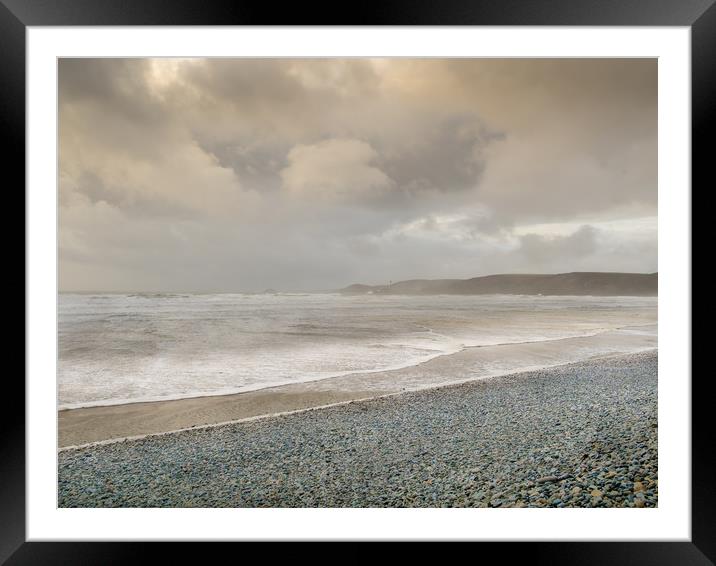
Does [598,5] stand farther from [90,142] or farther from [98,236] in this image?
[98,236]

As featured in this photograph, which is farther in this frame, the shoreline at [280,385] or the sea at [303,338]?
the sea at [303,338]

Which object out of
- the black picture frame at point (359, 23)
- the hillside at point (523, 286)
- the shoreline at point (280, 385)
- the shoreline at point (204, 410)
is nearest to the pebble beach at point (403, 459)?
the shoreline at point (204, 410)

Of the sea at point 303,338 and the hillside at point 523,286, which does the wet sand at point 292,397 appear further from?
the hillside at point 523,286

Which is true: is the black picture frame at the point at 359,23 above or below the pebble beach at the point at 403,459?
above

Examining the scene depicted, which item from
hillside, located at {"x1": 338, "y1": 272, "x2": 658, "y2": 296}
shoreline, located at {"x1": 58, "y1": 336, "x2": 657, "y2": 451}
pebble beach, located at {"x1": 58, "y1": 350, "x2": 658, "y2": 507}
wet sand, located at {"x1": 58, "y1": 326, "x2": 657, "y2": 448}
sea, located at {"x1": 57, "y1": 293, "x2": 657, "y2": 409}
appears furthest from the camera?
hillside, located at {"x1": 338, "y1": 272, "x2": 658, "y2": 296}

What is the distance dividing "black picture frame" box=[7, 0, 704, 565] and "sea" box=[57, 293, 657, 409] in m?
2.57

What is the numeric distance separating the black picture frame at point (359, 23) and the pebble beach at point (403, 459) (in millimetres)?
367

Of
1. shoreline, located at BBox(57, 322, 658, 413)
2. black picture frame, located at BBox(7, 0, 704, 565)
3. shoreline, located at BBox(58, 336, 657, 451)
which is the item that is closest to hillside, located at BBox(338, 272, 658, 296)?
shoreline, located at BBox(57, 322, 658, 413)

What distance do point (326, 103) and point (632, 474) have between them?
17.9ft

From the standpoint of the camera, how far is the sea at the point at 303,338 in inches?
170

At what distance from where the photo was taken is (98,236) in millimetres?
7359

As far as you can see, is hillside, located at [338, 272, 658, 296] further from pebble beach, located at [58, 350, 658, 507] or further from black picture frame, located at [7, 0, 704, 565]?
black picture frame, located at [7, 0, 704, 565]

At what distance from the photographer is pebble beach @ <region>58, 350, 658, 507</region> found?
5.22 feet

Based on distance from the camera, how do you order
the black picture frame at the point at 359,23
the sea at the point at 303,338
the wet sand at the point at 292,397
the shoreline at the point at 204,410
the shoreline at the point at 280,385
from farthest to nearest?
the sea at the point at 303,338 < the shoreline at the point at 280,385 < the wet sand at the point at 292,397 < the shoreline at the point at 204,410 < the black picture frame at the point at 359,23
